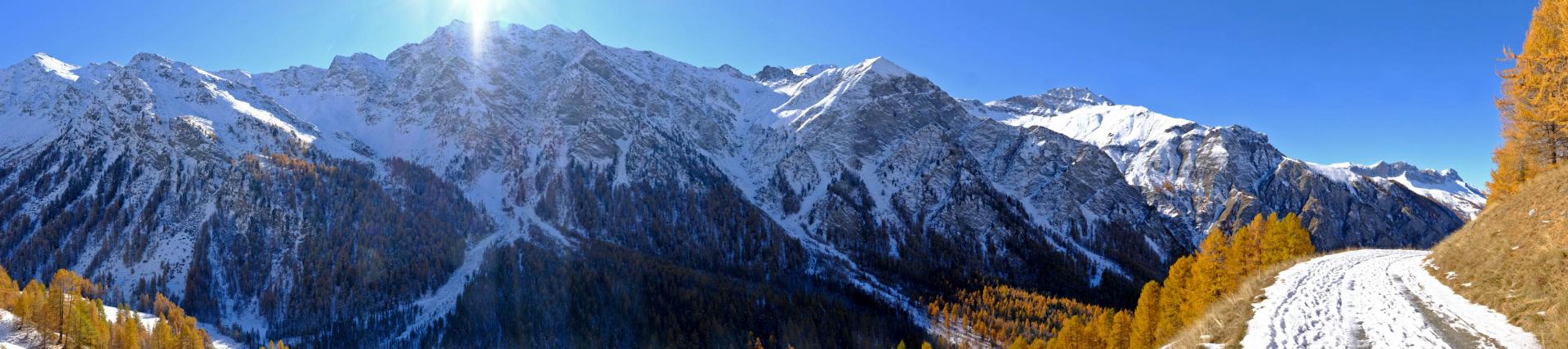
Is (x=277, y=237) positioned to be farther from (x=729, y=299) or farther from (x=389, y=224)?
(x=729, y=299)

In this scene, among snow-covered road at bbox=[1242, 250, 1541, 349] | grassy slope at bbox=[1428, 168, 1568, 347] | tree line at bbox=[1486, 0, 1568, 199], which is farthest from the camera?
tree line at bbox=[1486, 0, 1568, 199]

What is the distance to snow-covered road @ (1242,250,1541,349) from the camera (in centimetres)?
1475

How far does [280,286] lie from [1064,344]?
20185 centimetres

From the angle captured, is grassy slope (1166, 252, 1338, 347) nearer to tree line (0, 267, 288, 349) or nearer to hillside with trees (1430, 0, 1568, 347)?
hillside with trees (1430, 0, 1568, 347)

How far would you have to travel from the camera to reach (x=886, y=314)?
6161 inches

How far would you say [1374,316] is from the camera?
17.5 metres

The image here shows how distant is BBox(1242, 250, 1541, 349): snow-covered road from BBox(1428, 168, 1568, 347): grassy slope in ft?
1.50

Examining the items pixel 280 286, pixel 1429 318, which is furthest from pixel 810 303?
pixel 280 286

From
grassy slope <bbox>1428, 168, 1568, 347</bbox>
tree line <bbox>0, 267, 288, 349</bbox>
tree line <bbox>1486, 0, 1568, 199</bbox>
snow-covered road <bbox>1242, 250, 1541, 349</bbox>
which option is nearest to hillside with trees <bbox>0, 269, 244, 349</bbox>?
tree line <bbox>0, 267, 288, 349</bbox>

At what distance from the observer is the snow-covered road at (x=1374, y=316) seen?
1475cm

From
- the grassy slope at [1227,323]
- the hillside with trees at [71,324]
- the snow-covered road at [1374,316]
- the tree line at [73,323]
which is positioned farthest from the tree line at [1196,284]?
the hillside with trees at [71,324]

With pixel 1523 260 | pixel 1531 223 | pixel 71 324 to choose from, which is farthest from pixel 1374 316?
pixel 71 324

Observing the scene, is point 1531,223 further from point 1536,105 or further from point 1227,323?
point 1536,105

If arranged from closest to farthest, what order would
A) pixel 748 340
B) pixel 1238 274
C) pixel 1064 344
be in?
pixel 1238 274 → pixel 1064 344 → pixel 748 340
